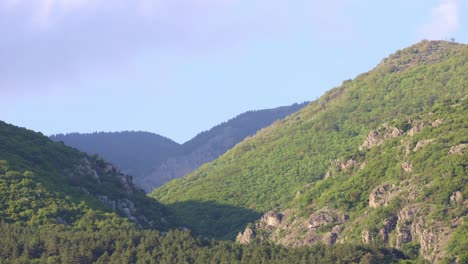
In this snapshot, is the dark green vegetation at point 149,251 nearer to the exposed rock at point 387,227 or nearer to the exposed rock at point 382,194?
the exposed rock at point 387,227

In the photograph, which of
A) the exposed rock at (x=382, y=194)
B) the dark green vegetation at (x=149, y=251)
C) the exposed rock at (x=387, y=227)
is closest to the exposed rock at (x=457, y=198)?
the exposed rock at (x=387, y=227)

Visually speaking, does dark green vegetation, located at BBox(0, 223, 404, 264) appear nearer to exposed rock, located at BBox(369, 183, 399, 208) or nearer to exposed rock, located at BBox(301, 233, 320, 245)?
exposed rock, located at BBox(301, 233, 320, 245)

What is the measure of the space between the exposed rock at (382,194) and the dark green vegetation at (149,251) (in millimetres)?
34336

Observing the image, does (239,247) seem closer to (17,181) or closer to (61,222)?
(61,222)

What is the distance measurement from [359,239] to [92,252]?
44473 mm

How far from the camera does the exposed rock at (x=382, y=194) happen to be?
192m

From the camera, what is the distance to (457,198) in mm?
177375

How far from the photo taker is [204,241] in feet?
547

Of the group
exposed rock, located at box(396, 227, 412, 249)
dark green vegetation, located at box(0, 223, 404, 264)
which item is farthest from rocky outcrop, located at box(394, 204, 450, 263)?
dark green vegetation, located at box(0, 223, 404, 264)

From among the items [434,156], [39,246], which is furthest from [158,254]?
[434,156]

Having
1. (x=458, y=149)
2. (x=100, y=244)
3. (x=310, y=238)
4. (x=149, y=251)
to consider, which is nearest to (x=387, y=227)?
(x=310, y=238)

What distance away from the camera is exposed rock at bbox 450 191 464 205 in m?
177

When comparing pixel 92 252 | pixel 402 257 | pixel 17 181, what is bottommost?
pixel 402 257

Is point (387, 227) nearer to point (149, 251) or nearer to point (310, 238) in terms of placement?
point (310, 238)
